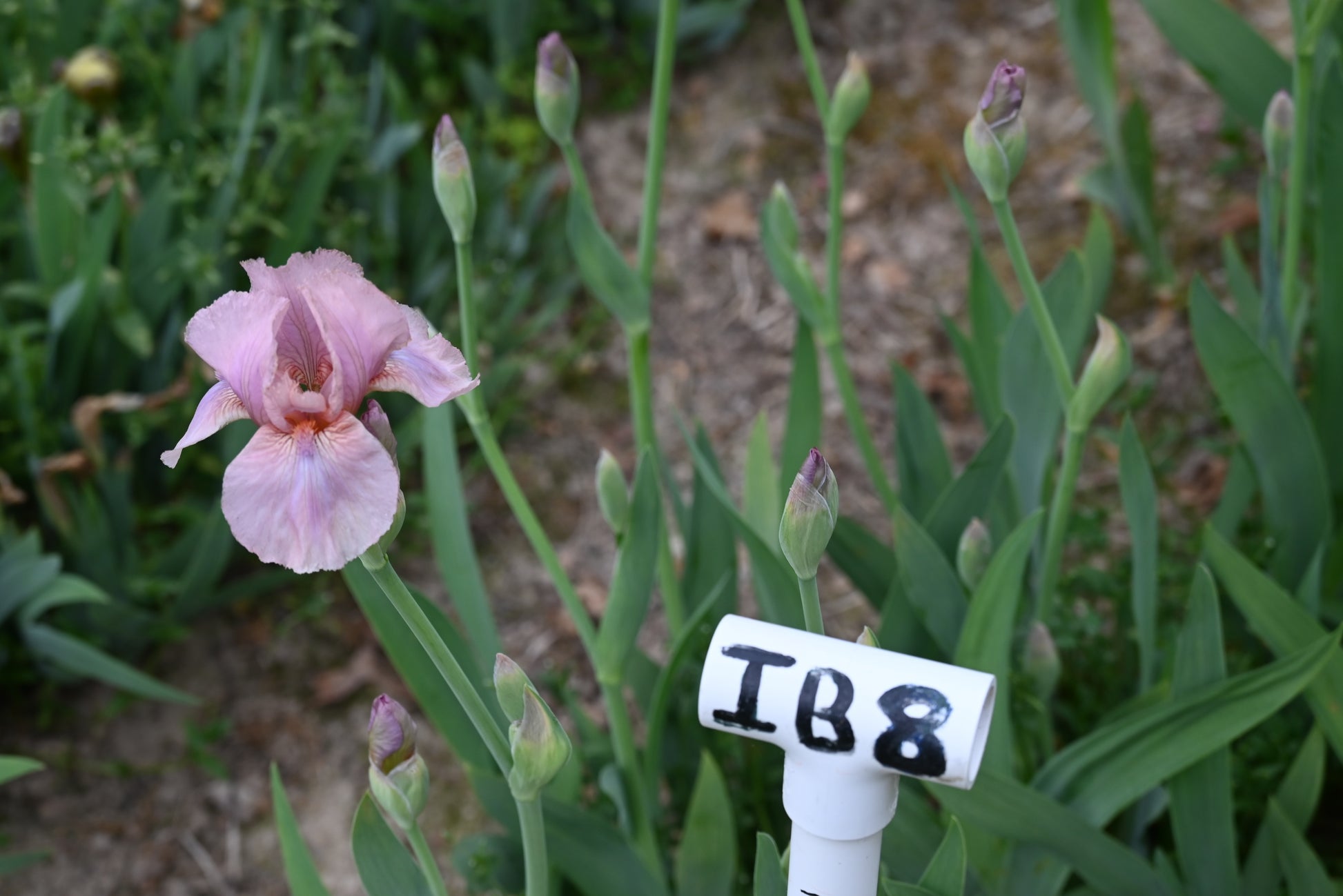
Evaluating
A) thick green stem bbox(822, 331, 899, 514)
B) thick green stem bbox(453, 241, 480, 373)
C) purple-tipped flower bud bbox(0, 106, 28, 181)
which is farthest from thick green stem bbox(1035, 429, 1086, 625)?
purple-tipped flower bud bbox(0, 106, 28, 181)

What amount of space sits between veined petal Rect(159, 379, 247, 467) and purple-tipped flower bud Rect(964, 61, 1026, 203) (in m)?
0.59

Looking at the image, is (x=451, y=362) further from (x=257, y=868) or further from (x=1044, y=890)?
(x=257, y=868)

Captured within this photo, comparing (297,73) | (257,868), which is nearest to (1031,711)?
(257,868)

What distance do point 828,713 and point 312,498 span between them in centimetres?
31

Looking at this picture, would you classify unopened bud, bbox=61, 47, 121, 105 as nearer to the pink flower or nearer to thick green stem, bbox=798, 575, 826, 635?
the pink flower

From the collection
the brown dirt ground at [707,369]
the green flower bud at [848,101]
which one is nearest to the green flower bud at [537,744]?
Answer: the brown dirt ground at [707,369]

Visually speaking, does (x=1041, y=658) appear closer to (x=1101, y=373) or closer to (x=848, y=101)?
(x=1101, y=373)

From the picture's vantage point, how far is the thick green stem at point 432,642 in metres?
0.75

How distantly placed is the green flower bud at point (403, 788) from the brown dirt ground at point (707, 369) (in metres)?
0.62

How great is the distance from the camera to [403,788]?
33.8 inches

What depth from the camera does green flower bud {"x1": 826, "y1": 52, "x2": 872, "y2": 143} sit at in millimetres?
1308

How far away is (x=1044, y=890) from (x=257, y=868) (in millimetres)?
1052

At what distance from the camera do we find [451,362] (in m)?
0.75

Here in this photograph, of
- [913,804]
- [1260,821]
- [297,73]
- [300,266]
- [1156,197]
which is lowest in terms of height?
[1260,821]
